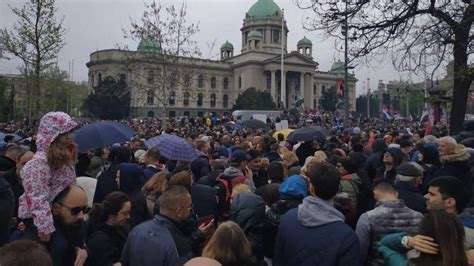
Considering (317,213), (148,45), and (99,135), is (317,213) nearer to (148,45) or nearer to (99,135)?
(99,135)

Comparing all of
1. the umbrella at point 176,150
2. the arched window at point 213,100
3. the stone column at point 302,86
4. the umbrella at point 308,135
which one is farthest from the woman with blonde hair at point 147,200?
the arched window at point 213,100

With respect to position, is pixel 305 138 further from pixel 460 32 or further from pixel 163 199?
pixel 163 199

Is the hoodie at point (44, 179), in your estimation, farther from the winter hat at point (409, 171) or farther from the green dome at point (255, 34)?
the green dome at point (255, 34)

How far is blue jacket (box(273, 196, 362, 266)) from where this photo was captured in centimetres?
312

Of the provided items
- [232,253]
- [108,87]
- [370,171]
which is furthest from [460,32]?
[108,87]

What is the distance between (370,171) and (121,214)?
492 centimetres

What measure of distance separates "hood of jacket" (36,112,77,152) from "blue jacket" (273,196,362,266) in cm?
190

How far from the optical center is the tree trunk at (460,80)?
10509mm

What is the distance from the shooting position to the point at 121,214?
12.4ft

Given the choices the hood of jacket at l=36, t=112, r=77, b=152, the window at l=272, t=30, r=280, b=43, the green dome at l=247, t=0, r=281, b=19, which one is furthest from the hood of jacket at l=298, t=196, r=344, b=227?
the green dome at l=247, t=0, r=281, b=19

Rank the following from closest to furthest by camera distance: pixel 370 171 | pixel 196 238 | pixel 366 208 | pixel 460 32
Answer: pixel 196 238 → pixel 366 208 → pixel 370 171 → pixel 460 32

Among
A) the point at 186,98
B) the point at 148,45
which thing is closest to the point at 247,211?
the point at 148,45

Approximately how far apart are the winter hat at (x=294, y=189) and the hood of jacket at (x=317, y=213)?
0.94 metres

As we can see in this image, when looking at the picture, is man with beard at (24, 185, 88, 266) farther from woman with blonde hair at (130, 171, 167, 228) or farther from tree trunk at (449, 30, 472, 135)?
tree trunk at (449, 30, 472, 135)
